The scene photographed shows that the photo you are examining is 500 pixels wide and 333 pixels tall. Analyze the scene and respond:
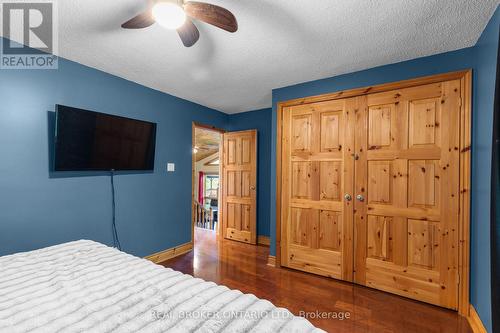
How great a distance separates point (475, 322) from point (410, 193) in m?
1.09

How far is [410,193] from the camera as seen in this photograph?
2279 millimetres

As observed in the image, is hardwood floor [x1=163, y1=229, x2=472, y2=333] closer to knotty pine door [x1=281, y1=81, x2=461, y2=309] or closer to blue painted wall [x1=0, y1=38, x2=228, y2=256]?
knotty pine door [x1=281, y1=81, x2=461, y2=309]

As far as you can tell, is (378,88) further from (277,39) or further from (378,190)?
(277,39)

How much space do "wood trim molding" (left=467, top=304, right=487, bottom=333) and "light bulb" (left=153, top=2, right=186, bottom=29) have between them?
299 cm

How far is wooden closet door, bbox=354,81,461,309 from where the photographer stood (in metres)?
2.11

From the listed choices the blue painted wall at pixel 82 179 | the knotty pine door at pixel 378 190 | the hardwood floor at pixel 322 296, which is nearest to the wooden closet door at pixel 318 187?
the knotty pine door at pixel 378 190

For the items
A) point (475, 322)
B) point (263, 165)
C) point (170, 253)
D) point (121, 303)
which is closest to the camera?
point (121, 303)

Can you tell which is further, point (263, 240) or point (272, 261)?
point (263, 240)

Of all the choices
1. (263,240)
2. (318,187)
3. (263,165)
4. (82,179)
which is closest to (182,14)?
(82,179)

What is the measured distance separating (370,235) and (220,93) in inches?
103

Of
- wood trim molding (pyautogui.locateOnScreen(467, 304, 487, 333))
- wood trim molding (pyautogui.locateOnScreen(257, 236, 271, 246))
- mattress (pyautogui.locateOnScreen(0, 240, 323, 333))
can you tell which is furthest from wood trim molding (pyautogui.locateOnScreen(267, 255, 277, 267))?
mattress (pyautogui.locateOnScreen(0, 240, 323, 333))

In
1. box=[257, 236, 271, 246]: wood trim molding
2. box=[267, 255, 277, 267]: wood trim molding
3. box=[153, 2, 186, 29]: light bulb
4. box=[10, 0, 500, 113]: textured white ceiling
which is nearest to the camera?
box=[153, 2, 186, 29]: light bulb

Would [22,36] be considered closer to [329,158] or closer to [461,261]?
[329,158]

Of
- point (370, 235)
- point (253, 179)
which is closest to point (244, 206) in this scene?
point (253, 179)
